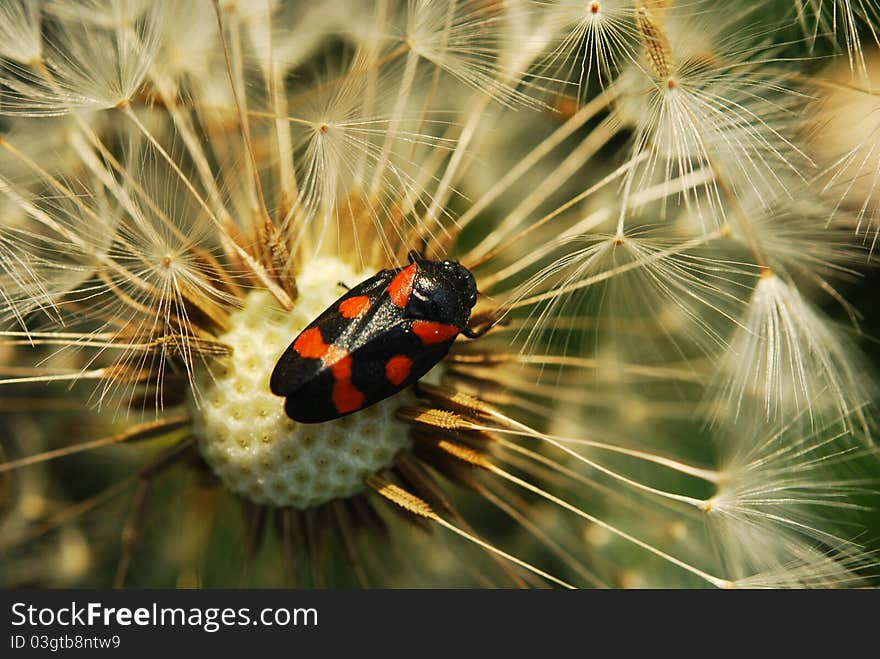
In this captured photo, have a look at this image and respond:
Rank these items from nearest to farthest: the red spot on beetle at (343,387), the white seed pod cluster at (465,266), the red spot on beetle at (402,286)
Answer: the red spot on beetle at (343,387) → the red spot on beetle at (402,286) → the white seed pod cluster at (465,266)

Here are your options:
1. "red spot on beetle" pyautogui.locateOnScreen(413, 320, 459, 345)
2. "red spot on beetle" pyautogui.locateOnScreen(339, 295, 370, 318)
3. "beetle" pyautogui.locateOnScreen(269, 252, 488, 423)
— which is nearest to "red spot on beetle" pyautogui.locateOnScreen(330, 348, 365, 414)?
"beetle" pyautogui.locateOnScreen(269, 252, 488, 423)

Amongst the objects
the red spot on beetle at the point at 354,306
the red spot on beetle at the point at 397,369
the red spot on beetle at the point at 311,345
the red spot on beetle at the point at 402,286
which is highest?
the red spot on beetle at the point at 402,286

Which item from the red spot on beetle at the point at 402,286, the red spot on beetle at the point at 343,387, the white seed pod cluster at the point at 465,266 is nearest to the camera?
the red spot on beetle at the point at 343,387

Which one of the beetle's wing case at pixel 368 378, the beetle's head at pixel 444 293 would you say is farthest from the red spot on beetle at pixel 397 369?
the beetle's head at pixel 444 293

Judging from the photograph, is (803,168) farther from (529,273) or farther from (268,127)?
(268,127)

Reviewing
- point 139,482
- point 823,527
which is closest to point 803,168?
point 823,527

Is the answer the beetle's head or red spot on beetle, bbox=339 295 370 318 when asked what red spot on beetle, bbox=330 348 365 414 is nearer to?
red spot on beetle, bbox=339 295 370 318

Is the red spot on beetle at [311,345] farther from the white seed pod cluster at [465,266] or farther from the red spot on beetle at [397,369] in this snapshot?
the red spot on beetle at [397,369]
